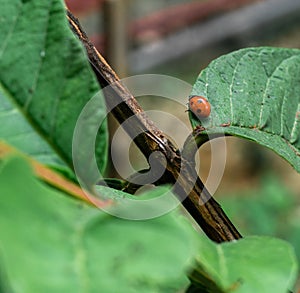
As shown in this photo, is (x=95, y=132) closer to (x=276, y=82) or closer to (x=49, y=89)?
(x=49, y=89)

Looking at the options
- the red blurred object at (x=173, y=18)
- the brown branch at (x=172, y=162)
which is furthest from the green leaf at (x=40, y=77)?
the red blurred object at (x=173, y=18)

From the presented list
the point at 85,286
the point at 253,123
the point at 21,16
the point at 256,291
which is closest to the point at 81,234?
the point at 85,286

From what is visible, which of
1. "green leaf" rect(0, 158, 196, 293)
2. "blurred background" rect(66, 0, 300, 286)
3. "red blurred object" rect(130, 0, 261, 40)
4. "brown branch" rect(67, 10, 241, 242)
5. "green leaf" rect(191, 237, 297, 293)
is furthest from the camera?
"red blurred object" rect(130, 0, 261, 40)

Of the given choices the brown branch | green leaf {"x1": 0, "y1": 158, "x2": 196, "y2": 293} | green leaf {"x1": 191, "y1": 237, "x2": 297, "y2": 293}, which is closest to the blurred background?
the brown branch

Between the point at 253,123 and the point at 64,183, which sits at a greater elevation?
the point at 64,183

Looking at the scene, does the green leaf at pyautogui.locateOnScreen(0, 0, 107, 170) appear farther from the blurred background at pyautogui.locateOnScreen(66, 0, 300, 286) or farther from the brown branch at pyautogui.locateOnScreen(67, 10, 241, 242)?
the blurred background at pyautogui.locateOnScreen(66, 0, 300, 286)

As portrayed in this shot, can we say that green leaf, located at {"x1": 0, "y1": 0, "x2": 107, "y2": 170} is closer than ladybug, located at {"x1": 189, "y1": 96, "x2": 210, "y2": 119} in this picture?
Yes
